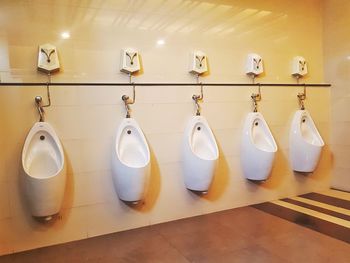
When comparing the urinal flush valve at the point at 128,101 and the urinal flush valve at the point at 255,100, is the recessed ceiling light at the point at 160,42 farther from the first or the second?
the urinal flush valve at the point at 255,100

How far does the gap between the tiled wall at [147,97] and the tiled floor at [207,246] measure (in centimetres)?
13

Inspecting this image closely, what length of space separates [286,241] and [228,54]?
167 centimetres

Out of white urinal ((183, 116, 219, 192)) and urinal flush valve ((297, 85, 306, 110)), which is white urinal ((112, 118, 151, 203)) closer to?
white urinal ((183, 116, 219, 192))

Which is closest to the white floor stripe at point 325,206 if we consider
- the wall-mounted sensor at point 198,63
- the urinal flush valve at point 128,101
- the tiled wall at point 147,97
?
the tiled wall at point 147,97

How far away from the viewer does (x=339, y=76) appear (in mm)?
3145

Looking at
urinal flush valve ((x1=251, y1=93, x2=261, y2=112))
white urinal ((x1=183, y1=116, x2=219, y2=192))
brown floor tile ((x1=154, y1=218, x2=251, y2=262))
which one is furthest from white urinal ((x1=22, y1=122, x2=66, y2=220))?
urinal flush valve ((x1=251, y1=93, x2=261, y2=112))

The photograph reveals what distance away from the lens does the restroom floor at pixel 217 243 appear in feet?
Result: 6.20

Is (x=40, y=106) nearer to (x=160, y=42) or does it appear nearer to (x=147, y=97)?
(x=147, y=97)

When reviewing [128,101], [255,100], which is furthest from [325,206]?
[128,101]

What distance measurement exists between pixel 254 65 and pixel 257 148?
792 mm

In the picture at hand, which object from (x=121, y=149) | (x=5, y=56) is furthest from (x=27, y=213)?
(x=5, y=56)

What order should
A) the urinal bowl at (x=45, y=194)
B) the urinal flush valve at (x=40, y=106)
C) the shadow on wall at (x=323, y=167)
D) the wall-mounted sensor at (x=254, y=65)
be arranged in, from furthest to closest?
the shadow on wall at (x=323, y=167) < the wall-mounted sensor at (x=254, y=65) < the urinal flush valve at (x=40, y=106) < the urinal bowl at (x=45, y=194)

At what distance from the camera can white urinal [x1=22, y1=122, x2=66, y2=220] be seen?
1.95 m

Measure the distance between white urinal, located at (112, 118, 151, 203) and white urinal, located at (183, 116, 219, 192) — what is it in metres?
0.38
